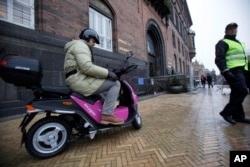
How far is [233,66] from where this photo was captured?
317cm

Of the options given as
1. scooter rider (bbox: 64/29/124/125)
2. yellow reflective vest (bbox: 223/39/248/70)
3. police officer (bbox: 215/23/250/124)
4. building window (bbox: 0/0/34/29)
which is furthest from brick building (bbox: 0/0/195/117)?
yellow reflective vest (bbox: 223/39/248/70)

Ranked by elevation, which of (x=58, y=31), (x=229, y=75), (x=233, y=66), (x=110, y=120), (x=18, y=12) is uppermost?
(x=18, y=12)

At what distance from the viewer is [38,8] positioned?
17.0 ft

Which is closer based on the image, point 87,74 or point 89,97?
point 87,74

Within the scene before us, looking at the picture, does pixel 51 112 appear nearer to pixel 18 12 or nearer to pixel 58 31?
pixel 18 12

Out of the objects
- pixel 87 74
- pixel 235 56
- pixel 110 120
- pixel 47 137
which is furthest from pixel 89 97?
pixel 235 56

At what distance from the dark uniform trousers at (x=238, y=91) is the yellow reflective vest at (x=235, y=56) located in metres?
0.10

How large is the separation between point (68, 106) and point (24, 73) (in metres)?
0.67

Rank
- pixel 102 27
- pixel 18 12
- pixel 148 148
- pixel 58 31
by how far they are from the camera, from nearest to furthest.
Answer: pixel 148 148
pixel 18 12
pixel 58 31
pixel 102 27

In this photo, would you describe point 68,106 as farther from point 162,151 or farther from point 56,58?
point 56,58

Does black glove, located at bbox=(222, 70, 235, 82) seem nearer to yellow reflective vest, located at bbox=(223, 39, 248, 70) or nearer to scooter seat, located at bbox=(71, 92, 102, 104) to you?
yellow reflective vest, located at bbox=(223, 39, 248, 70)

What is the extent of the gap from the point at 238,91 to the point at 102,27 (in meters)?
7.34

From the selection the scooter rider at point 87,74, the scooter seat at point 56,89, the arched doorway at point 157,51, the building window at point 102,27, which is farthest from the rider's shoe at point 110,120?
the arched doorway at point 157,51

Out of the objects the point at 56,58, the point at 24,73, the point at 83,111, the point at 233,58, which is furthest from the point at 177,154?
the point at 56,58
